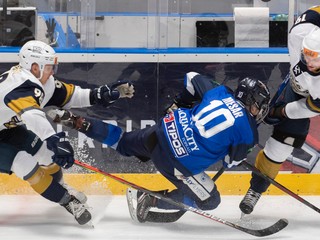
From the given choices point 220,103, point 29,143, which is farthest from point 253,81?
point 29,143

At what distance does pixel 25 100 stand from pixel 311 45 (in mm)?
1288

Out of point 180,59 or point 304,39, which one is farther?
point 180,59

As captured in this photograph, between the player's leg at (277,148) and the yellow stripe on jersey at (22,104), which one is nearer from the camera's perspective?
the yellow stripe on jersey at (22,104)

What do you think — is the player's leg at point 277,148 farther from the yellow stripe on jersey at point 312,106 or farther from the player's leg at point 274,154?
the yellow stripe on jersey at point 312,106

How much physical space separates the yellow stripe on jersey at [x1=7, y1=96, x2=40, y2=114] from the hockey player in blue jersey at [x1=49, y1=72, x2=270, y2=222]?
362 millimetres

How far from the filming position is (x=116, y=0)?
482 cm

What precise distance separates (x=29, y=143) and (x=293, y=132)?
1303 millimetres

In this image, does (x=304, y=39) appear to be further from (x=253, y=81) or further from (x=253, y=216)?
(x=253, y=216)

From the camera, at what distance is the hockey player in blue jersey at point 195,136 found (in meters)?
3.56

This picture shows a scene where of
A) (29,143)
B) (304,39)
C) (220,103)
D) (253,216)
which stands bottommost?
(253,216)

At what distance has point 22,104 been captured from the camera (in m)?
3.50

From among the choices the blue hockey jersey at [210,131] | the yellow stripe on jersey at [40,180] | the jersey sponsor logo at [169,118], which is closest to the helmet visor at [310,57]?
the blue hockey jersey at [210,131]

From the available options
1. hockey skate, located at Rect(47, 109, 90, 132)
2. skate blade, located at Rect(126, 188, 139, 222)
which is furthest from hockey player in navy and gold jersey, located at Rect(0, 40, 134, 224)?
skate blade, located at Rect(126, 188, 139, 222)

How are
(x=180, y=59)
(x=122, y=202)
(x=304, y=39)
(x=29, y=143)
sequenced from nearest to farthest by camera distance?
(x=304, y=39), (x=29, y=143), (x=122, y=202), (x=180, y=59)
